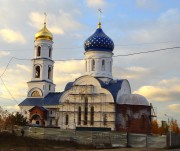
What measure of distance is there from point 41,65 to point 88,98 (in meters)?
8.83

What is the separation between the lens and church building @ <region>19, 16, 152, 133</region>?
133ft

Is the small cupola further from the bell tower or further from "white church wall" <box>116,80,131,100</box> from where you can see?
"white church wall" <box>116,80,131,100</box>

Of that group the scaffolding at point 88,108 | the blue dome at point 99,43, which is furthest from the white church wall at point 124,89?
the blue dome at point 99,43

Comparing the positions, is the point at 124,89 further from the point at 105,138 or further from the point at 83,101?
the point at 105,138

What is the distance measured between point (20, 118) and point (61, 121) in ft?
17.8

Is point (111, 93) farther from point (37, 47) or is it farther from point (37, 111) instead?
point (37, 47)

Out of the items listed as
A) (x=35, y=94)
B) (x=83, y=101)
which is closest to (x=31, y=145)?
(x=83, y=101)

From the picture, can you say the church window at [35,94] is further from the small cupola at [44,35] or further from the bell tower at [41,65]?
the small cupola at [44,35]

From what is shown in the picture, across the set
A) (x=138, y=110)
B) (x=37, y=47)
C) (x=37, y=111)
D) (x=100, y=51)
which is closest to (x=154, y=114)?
(x=138, y=110)

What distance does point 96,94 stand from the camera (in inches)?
1658

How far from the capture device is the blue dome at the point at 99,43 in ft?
147

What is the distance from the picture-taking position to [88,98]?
42500 mm

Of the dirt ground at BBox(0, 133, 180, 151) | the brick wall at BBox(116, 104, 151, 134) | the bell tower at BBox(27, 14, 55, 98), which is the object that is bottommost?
the dirt ground at BBox(0, 133, 180, 151)

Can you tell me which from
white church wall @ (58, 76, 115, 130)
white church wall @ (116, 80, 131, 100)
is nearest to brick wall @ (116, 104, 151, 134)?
white church wall @ (58, 76, 115, 130)
